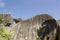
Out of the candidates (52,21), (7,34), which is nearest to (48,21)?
(52,21)

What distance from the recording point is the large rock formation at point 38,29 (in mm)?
13126

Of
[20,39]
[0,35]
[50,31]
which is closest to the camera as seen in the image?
[0,35]

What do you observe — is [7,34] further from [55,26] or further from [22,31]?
[55,26]

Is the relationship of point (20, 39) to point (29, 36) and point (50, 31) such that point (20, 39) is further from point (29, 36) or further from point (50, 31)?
point (50, 31)

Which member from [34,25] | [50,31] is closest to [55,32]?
[50,31]

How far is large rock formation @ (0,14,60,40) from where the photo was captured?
1313 centimetres

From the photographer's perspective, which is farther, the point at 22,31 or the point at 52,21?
the point at 52,21

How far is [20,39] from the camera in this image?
12.9m

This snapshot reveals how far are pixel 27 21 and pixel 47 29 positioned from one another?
160 centimetres

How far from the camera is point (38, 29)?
13477mm

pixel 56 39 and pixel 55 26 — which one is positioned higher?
pixel 55 26

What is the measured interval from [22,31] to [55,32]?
2.50m

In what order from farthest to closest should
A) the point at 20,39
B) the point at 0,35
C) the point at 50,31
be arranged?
the point at 50,31, the point at 20,39, the point at 0,35

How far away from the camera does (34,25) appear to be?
1367cm
